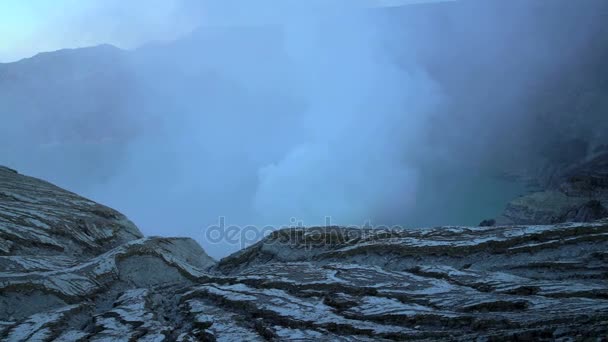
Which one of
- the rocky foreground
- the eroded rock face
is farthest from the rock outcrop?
the eroded rock face

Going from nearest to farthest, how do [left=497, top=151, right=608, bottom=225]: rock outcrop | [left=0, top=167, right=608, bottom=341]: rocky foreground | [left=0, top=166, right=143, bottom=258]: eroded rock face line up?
[left=0, top=167, right=608, bottom=341]: rocky foreground, [left=0, top=166, right=143, bottom=258]: eroded rock face, [left=497, top=151, right=608, bottom=225]: rock outcrop

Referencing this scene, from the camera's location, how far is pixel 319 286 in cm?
1684

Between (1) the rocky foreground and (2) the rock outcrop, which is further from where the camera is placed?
(2) the rock outcrop

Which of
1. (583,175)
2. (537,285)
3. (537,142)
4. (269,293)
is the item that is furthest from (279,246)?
(537,142)

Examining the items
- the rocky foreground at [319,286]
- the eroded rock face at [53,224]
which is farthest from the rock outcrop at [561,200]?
the eroded rock face at [53,224]

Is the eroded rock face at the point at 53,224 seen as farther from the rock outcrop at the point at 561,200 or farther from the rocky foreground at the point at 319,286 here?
the rock outcrop at the point at 561,200

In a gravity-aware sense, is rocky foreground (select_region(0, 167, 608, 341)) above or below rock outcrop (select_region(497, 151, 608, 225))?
below

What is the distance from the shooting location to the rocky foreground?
39.4 feet

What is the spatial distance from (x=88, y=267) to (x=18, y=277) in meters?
3.22

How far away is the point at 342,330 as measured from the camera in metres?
12.4

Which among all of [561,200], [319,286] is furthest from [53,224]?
[561,200]

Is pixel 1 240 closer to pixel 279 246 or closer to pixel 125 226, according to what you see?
pixel 125 226

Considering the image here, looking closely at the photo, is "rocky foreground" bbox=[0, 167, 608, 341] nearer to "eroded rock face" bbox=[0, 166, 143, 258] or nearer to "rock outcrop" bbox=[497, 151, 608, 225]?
"eroded rock face" bbox=[0, 166, 143, 258]

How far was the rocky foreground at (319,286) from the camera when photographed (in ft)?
39.4
